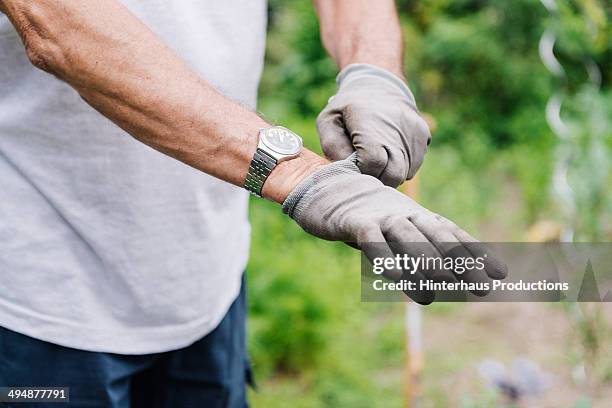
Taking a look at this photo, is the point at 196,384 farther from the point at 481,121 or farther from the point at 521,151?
the point at 481,121

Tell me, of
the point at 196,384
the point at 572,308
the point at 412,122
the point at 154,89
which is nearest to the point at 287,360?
the point at 572,308

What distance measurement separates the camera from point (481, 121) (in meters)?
4.56

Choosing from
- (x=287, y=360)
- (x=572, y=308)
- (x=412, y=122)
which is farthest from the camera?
(x=287, y=360)

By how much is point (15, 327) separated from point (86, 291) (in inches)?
5.2

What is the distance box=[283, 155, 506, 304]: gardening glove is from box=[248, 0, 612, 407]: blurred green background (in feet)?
3.12

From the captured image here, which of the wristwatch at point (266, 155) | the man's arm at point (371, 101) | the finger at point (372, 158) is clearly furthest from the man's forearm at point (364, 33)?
the wristwatch at point (266, 155)

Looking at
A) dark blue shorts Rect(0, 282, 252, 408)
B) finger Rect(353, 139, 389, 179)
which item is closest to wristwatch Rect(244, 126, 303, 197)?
finger Rect(353, 139, 389, 179)

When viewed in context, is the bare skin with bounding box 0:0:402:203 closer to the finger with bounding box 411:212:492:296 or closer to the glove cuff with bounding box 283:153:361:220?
the glove cuff with bounding box 283:153:361:220

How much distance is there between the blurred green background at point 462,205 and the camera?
9.12 feet

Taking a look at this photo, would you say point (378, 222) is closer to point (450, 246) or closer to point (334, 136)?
point (450, 246)

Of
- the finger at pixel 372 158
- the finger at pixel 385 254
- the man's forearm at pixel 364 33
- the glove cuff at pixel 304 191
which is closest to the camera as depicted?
the finger at pixel 385 254

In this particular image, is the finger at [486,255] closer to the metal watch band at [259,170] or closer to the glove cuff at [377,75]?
the metal watch band at [259,170]

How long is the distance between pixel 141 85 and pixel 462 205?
2808 mm

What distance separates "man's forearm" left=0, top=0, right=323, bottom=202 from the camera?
3.48 ft
